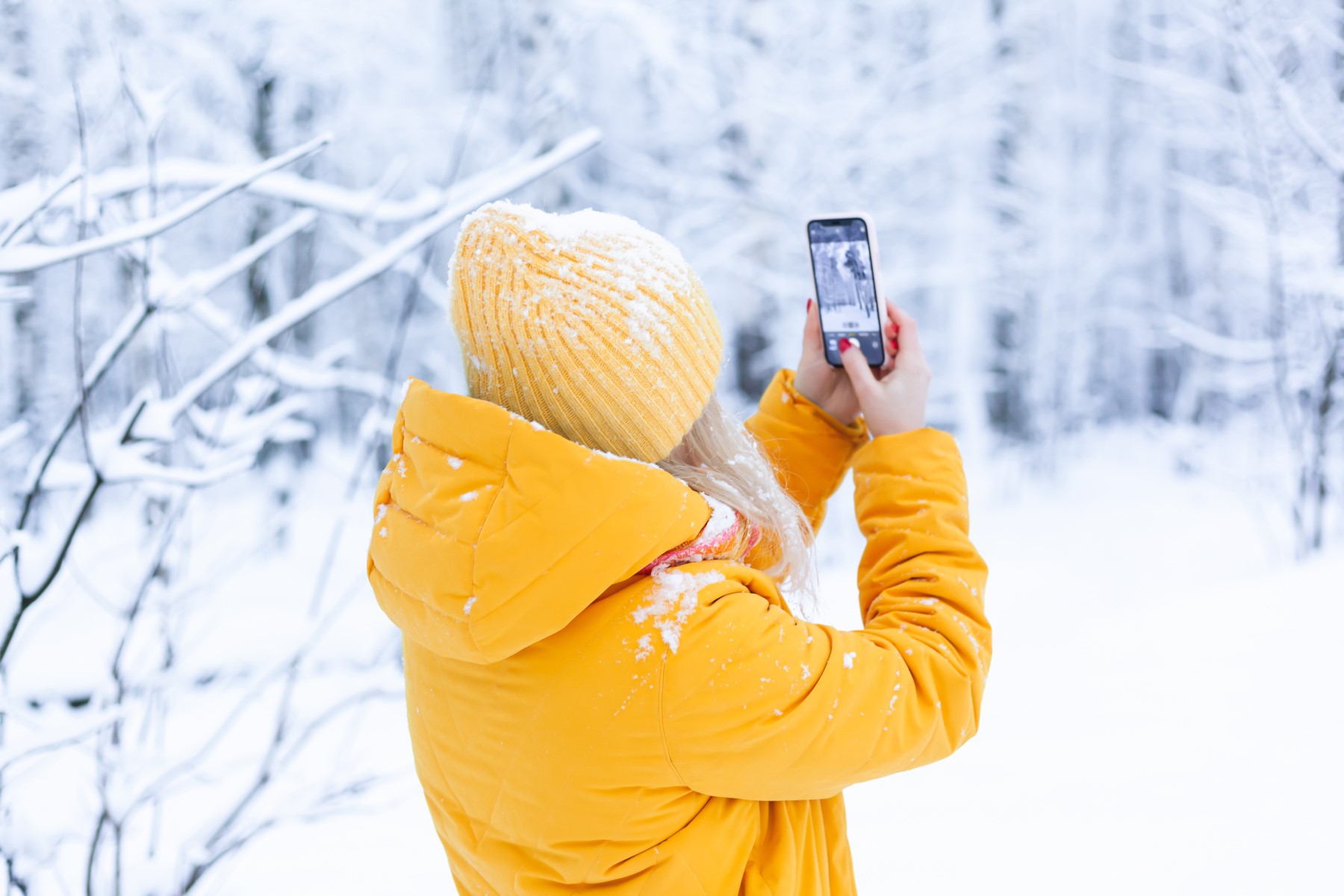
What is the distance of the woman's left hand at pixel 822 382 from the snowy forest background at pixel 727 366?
393 mm

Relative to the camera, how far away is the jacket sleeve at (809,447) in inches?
50.4

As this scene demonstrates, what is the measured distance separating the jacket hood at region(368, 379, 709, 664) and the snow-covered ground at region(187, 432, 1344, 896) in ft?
1.59

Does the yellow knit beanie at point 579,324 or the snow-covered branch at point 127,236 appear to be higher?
the snow-covered branch at point 127,236

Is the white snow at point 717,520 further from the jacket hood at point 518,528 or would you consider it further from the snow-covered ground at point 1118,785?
the snow-covered ground at point 1118,785

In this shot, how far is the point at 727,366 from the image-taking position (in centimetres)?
129

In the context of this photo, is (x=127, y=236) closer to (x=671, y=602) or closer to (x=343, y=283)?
(x=343, y=283)

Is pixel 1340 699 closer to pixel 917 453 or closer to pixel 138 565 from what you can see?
pixel 917 453

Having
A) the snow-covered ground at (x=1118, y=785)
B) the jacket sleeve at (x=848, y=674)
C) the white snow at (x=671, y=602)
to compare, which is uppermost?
the white snow at (x=671, y=602)

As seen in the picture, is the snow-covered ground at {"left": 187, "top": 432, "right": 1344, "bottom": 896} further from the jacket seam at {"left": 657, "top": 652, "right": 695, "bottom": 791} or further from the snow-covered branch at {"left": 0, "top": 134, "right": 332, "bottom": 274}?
the snow-covered branch at {"left": 0, "top": 134, "right": 332, "bottom": 274}

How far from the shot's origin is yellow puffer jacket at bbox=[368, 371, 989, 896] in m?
0.76

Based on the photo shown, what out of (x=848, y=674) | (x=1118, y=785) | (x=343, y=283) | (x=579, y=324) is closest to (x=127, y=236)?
(x=343, y=283)

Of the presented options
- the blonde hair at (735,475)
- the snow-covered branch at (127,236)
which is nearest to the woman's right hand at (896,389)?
the blonde hair at (735,475)

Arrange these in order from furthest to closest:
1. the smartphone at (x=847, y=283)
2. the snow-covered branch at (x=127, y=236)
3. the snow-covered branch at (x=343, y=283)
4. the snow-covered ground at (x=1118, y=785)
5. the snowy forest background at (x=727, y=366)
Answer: the snow-covered ground at (x=1118, y=785) < the snowy forest background at (x=727, y=366) < the smartphone at (x=847, y=283) < the snow-covered branch at (x=343, y=283) < the snow-covered branch at (x=127, y=236)

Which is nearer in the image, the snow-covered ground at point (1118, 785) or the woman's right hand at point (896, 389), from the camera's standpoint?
the woman's right hand at point (896, 389)
